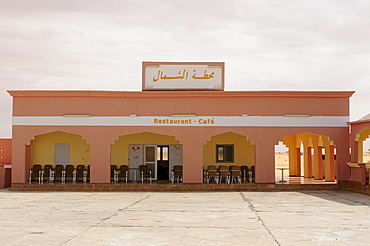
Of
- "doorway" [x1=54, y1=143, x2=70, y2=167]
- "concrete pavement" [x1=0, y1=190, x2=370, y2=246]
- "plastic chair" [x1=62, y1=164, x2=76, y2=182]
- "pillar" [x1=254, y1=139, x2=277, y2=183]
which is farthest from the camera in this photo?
"doorway" [x1=54, y1=143, x2=70, y2=167]

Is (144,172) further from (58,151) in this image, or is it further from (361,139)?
(361,139)

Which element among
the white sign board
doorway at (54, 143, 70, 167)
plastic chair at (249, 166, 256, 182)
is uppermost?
the white sign board

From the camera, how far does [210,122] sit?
1997 cm

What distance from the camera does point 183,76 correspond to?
2091 cm

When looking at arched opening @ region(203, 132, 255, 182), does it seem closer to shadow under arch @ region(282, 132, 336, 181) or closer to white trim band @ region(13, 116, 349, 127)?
white trim band @ region(13, 116, 349, 127)

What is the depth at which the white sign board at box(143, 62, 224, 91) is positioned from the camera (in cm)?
2081

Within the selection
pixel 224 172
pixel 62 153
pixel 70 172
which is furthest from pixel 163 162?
pixel 62 153

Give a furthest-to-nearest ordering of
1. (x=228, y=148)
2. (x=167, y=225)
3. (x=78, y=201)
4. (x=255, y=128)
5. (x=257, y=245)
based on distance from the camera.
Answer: (x=228, y=148) < (x=255, y=128) < (x=78, y=201) < (x=167, y=225) < (x=257, y=245)

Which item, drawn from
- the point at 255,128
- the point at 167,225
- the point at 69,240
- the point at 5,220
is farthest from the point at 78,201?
the point at 255,128

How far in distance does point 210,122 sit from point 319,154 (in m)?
6.09

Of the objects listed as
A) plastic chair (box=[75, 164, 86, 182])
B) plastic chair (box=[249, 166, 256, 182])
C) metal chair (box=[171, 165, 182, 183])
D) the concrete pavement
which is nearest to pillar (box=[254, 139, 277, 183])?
plastic chair (box=[249, 166, 256, 182])

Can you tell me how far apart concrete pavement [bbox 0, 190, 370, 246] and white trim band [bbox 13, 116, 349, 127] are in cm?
366

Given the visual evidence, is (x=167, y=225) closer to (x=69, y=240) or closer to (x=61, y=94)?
(x=69, y=240)

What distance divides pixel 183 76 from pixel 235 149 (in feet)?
14.2
